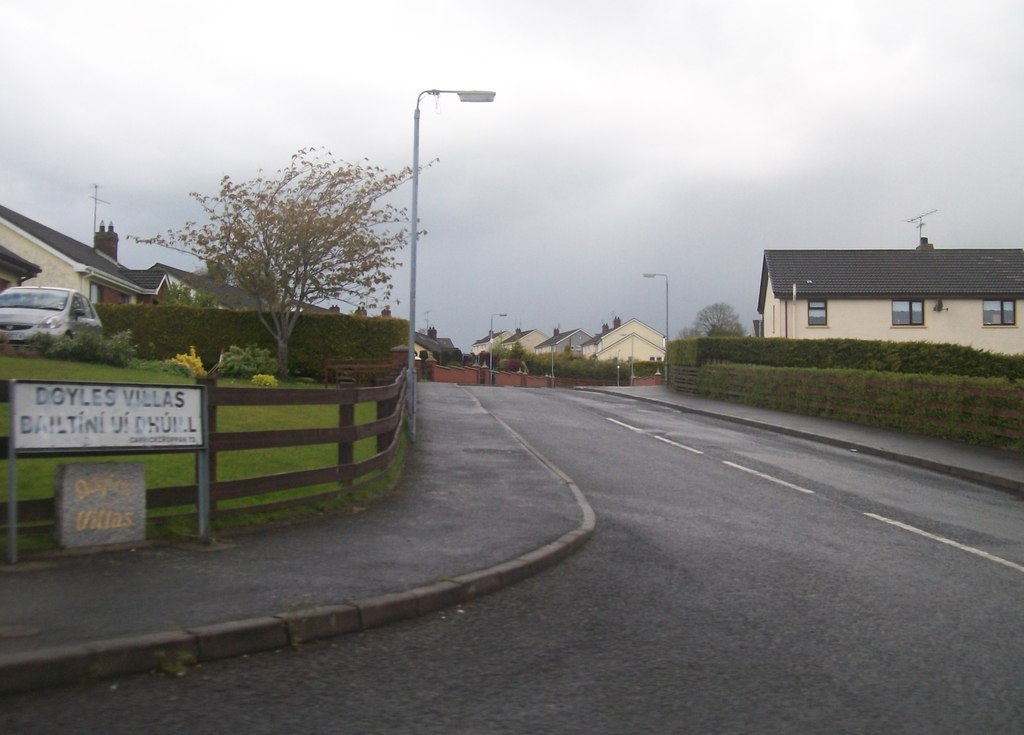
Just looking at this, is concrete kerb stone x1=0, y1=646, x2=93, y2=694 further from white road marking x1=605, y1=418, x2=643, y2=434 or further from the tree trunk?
the tree trunk

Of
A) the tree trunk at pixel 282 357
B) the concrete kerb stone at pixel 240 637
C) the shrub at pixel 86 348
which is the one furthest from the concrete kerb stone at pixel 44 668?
the tree trunk at pixel 282 357

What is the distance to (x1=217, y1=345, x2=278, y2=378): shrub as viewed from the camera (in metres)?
27.4

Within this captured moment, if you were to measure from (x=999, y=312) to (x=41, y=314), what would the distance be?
43.7 metres

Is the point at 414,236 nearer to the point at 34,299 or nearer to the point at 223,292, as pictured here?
the point at 34,299

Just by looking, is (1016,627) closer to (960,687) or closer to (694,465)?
(960,687)

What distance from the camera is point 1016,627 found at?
6.19m

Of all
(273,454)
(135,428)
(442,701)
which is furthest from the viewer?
(273,454)

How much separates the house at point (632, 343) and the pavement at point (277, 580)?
10806cm

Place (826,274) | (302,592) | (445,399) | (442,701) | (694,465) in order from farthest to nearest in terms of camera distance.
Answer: (826,274), (445,399), (694,465), (302,592), (442,701)

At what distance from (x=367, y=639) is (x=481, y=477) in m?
6.81

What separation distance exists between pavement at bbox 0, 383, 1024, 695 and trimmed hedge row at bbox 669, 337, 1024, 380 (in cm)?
2165

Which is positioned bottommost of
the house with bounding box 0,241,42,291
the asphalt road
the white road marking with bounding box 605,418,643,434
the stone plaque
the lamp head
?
the asphalt road

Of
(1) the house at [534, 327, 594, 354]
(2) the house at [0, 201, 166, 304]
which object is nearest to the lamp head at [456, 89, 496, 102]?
(2) the house at [0, 201, 166, 304]

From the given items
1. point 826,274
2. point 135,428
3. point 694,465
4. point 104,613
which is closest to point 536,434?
point 694,465
